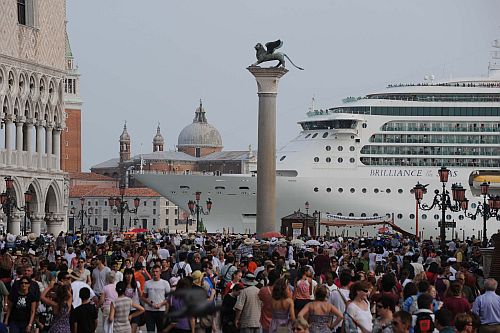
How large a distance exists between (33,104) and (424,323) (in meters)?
41.5

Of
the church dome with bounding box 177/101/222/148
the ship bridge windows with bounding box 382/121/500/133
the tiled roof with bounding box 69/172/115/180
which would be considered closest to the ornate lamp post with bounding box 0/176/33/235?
the ship bridge windows with bounding box 382/121/500/133

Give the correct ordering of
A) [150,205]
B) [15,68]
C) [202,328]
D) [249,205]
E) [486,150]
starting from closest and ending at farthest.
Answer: [202,328]
[15,68]
[486,150]
[249,205]
[150,205]

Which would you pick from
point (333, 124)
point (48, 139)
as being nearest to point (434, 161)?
point (333, 124)

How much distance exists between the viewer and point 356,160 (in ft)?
232

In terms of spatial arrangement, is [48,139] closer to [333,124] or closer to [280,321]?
[333,124]

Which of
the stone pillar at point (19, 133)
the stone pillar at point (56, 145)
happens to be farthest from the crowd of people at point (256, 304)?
the stone pillar at point (56, 145)

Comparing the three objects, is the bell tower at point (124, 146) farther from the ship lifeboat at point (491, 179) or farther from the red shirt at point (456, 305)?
the red shirt at point (456, 305)

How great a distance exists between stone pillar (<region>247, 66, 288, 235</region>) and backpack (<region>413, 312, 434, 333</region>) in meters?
31.2

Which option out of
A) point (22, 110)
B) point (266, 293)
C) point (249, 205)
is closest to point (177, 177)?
point (249, 205)

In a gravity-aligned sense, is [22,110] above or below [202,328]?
above

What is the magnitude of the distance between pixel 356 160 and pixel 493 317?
186 ft

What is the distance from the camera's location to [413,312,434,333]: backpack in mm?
12266

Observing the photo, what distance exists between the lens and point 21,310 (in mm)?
15219

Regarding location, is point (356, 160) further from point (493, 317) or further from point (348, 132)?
point (493, 317)
